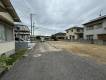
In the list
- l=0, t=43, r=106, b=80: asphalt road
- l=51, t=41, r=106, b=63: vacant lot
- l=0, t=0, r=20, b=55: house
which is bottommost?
l=51, t=41, r=106, b=63: vacant lot

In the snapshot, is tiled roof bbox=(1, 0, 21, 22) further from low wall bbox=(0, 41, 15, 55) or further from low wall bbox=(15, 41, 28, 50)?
low wall bbox=(15, 41, 28, 50)

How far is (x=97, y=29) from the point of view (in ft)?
130

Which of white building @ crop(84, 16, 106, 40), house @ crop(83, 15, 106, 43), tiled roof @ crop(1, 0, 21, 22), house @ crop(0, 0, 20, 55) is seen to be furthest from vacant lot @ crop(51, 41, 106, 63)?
white building @ crop(84, 16, 106, 40)

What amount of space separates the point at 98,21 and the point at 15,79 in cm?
3654

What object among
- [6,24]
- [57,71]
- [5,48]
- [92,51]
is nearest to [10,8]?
[6,24]

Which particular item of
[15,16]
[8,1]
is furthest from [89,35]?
[8,1]

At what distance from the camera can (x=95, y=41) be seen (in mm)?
38281

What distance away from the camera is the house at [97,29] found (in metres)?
36.4

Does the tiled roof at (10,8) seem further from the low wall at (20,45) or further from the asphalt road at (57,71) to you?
the low wall at (20,45)

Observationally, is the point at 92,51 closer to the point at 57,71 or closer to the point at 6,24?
the point at 6,24

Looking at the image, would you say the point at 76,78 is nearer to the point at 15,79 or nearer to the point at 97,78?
the point at 97,78

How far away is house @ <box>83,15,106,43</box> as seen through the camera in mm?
36359

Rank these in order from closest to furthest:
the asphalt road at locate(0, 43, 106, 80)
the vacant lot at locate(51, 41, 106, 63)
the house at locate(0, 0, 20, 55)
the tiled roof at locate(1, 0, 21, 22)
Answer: the asphalt road at locate(0, 43, 106, 80)
the house at locate(0, 0, 20, 55)
the tiled roof at locate(1, 0, 21, 22)
the vacant lot at locate(51, 41, 106, 63)

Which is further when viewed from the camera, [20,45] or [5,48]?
[20,45]
